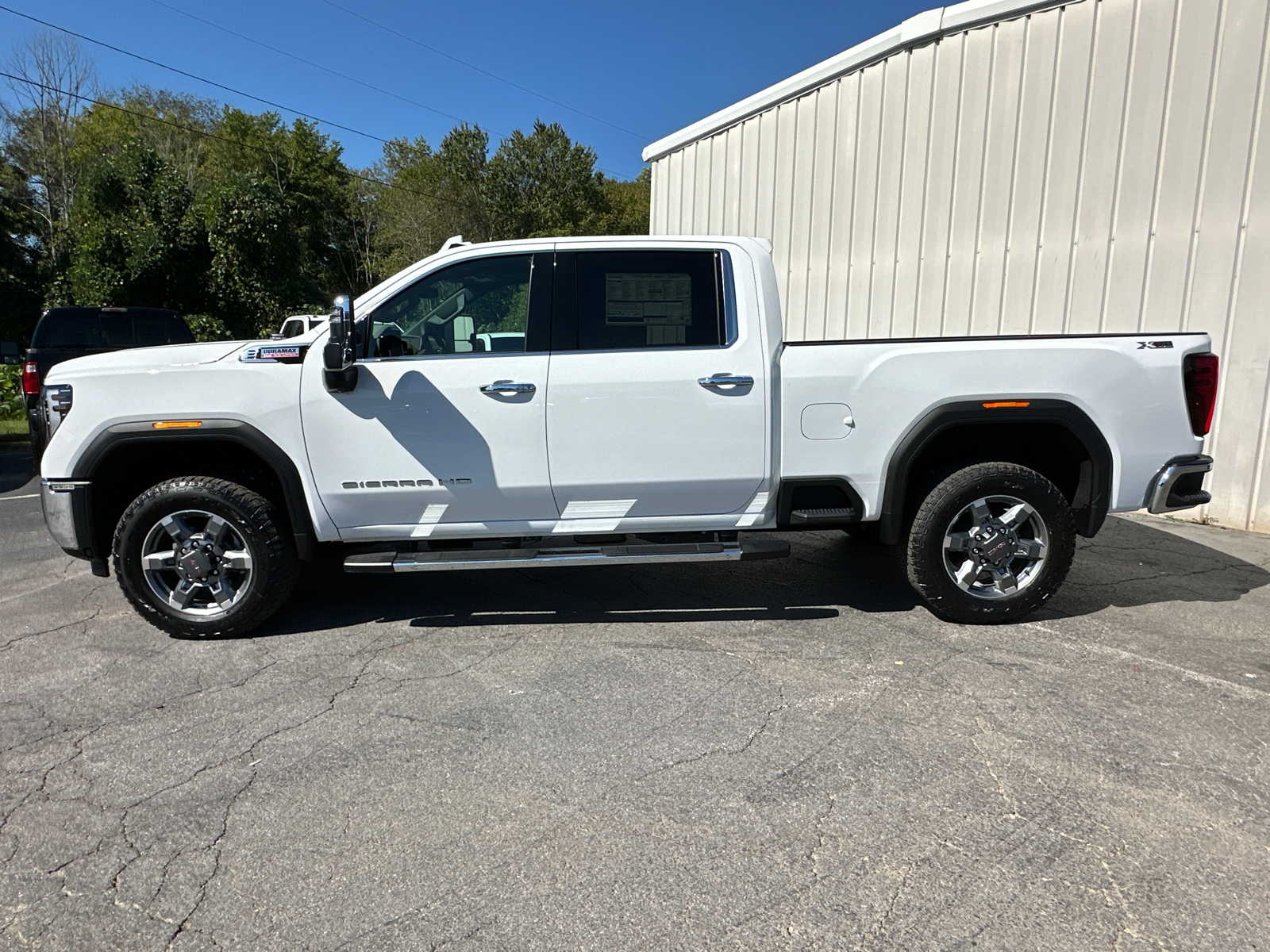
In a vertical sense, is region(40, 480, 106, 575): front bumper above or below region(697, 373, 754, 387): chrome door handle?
below

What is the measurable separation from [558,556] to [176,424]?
2023 mm

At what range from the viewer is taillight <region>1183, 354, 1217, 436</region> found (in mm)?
4395

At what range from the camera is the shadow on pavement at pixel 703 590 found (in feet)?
16.0

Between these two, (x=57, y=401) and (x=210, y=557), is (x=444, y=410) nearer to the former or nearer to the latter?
(x=210, y=557)

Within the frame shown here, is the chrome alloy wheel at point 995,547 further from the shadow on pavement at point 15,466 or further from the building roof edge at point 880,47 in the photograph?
the shadow on pavement at point 15,466

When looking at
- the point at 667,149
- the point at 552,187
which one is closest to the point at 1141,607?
the point at 667,149

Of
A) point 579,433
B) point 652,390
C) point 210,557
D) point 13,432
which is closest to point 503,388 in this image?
point 579,433

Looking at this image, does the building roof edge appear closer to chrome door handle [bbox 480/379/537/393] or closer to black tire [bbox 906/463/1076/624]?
black tire [bbox 906/463/1076/624]

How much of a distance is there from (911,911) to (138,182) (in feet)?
82.2

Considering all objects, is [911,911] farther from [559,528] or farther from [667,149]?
[667,149]

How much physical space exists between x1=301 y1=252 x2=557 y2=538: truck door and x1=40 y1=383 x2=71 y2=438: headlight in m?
1.22

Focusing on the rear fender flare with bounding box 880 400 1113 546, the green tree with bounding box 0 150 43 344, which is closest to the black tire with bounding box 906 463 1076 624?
the rear fender flare with bounding box 880 400 1113 546

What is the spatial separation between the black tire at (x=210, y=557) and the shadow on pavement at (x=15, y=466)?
5.61 m

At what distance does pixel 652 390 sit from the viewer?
4289mm
